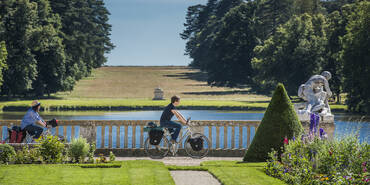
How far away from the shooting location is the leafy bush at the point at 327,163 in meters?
10.2

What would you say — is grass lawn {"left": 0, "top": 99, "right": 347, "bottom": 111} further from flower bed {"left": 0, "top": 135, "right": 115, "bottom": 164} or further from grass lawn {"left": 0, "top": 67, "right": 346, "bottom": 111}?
flower bed {"left": 0, "top": 135, "right": 115, "bottom": 164}

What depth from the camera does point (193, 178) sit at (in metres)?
11.6

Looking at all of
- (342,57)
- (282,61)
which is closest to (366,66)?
(342,57)

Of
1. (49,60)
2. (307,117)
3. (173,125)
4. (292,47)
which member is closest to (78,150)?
(173,125)

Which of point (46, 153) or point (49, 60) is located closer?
point (46, 153)

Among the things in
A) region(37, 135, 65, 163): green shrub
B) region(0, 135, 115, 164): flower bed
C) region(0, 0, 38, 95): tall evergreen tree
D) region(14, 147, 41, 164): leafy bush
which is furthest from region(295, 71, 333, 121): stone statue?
region(0, 0, 38, 95): tall evergreen tree

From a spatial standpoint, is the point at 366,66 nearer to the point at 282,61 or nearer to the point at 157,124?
the point at 282,61

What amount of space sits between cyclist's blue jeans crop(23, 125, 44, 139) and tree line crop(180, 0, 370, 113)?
37.8 m

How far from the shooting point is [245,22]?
8238 centimetres

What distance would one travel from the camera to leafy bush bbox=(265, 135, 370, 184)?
33.5ft

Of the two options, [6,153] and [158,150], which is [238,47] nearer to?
[158,150]

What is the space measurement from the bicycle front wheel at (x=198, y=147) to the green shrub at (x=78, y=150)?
121 inches

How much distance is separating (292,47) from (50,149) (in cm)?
5508

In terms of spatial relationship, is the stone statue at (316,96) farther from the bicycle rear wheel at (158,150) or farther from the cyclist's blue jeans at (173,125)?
the bicycle rear wheel at (158,150)
